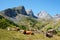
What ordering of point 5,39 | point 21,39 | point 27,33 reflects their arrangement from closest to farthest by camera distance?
point 5,39 < point 21,39 < point 27,33

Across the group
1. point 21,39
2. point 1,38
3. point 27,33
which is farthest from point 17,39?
point 27,33

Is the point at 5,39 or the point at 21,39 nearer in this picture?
the point at 5,39

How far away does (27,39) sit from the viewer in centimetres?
3225

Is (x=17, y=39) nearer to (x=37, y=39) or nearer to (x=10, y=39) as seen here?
(x=10, y=39)

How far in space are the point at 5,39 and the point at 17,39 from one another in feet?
8.63

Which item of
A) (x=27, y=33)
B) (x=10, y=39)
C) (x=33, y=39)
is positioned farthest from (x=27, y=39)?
(x=27, y=33)

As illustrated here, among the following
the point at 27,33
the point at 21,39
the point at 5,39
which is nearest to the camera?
the point at 5,39

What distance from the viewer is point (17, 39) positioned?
30750mm

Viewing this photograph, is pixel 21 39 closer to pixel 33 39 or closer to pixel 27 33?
pixel 33 39

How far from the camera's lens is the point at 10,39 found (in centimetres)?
2962

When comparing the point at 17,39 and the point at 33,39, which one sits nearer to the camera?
the point at 17,39

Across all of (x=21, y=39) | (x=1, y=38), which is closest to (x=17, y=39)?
(x=21, y=39)

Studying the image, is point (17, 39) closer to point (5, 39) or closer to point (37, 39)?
point (5, 39)

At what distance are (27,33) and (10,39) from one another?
10.5 meters
